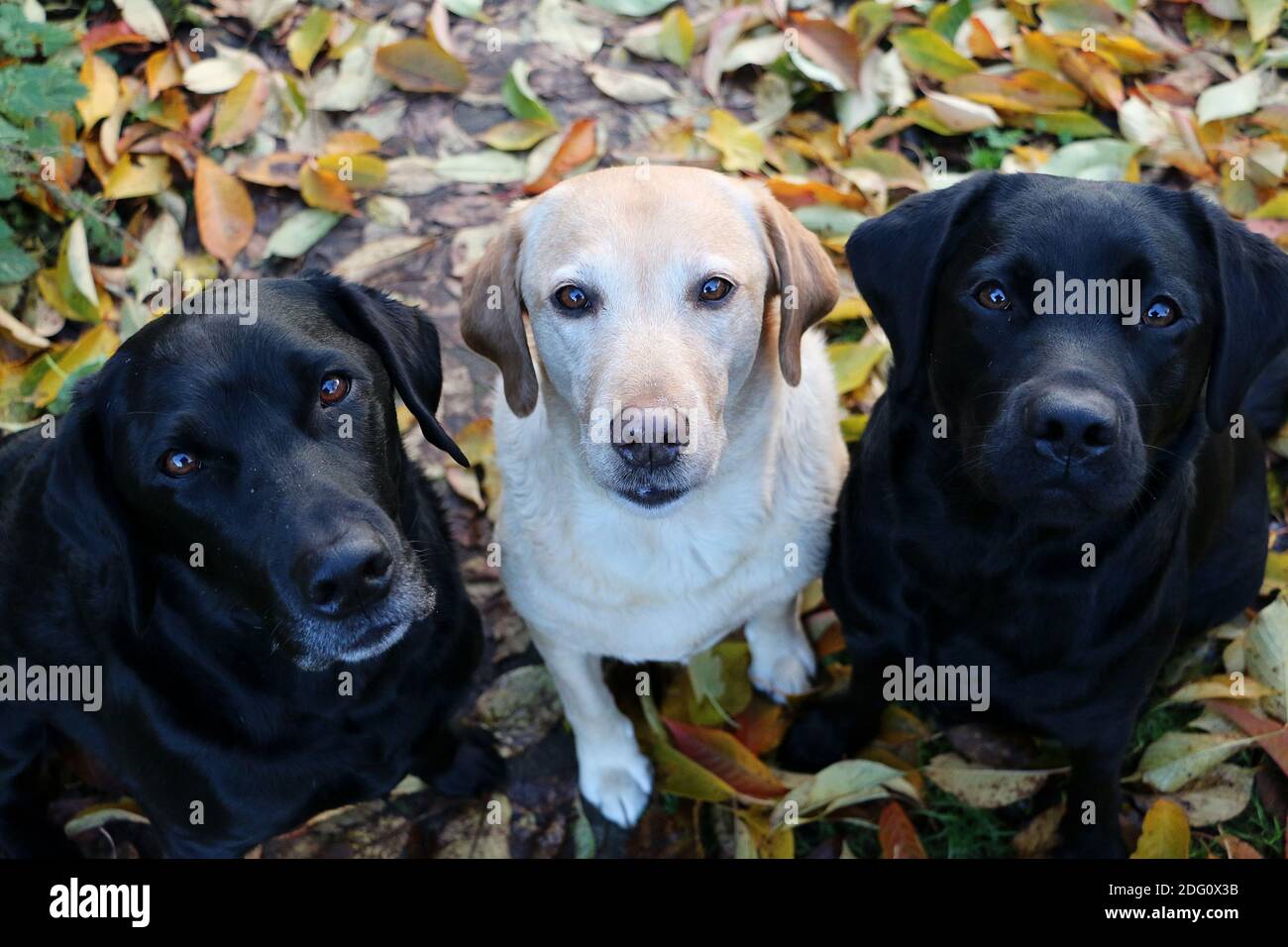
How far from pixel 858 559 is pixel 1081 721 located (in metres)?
0.70

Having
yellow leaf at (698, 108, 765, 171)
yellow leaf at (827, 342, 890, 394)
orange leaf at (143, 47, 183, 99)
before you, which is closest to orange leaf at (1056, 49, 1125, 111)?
yellow leaf at (698, 108, 765, 171)

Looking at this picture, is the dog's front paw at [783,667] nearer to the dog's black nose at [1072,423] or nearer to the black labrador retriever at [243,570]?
the black labrador retriever at [243,570]

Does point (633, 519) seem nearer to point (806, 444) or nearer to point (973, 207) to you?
point (806, 444)

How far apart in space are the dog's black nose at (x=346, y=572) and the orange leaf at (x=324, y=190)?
244cm

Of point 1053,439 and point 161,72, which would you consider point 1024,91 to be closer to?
point 1053,439

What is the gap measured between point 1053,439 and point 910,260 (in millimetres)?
584

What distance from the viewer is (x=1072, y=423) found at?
231cm

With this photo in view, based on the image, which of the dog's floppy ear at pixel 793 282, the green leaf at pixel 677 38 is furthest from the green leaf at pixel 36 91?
the dog's floppy ear at pixel 793 282

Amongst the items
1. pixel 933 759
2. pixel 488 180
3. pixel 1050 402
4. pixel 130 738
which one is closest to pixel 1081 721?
pixel 933 759

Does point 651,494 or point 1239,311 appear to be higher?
point 1239,311

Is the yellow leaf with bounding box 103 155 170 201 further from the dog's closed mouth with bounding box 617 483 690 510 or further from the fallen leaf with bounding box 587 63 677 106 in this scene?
the dog's closed mouth with bounding box 617 483 690 510

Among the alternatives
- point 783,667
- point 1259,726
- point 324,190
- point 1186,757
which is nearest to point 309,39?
point 324,190

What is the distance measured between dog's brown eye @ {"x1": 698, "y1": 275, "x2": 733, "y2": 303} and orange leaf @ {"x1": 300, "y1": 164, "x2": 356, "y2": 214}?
2.34 m

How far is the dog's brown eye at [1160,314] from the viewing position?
2477 millimetres
